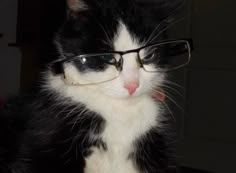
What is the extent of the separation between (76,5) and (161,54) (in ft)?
0.69

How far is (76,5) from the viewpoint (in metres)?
0.68

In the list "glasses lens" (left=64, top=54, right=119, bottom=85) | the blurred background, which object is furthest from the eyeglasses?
the blurred background

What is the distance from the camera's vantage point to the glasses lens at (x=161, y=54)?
725mm

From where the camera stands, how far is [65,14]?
0.70 metres

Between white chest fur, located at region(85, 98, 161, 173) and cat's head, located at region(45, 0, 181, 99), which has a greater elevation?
cat's head, located at region(45, 0, 181, 99)

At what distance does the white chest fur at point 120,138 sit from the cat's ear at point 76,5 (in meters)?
0.21

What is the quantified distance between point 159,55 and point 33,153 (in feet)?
1.05

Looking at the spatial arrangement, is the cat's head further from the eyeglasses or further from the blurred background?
the blurred background

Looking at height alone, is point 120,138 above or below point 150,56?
below

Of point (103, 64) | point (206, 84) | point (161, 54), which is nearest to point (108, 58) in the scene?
point (103, 64)

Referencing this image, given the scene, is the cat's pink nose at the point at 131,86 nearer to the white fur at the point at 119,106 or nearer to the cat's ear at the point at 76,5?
the white fur at the point at 119,106

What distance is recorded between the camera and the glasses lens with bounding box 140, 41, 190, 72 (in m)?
0.73

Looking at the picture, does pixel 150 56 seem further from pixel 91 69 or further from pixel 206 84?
pixel 206 84

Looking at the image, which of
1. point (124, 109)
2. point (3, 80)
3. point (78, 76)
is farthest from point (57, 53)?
point (3, 80)
